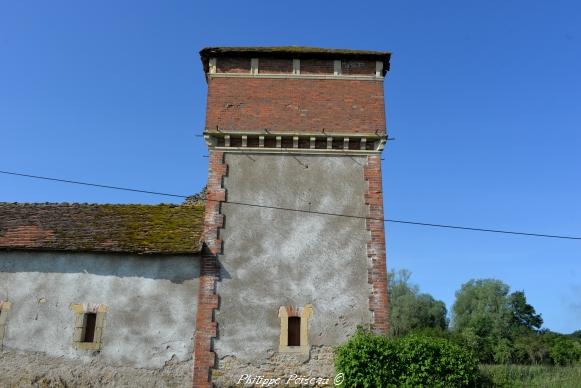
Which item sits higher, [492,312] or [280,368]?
[492,312]

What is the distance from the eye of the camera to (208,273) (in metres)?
12.1

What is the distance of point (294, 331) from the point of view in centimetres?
1180

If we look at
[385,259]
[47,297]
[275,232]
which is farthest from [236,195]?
[47,297]

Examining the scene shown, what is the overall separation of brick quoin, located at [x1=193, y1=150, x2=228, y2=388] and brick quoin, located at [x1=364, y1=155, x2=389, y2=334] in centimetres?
387

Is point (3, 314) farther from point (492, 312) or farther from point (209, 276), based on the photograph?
point (492, 312)

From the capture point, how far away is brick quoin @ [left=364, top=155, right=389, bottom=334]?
38.7 feet

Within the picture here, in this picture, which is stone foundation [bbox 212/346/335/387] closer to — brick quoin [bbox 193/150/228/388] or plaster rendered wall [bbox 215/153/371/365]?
plaster rendered wall [bbox 215/153/371/365]

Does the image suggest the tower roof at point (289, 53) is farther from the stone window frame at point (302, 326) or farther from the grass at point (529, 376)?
the grass at point (529, 376)

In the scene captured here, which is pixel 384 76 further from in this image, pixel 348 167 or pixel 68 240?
pixel 68 240

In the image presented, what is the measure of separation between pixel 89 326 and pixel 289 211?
577 cm

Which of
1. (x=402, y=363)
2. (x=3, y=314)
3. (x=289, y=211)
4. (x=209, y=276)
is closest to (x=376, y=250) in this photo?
(x=289, y=211)

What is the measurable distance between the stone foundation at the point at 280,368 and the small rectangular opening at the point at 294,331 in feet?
1.02

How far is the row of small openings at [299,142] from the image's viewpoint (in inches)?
527

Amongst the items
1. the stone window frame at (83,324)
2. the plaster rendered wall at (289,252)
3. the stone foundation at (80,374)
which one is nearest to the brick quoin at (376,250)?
the plaster rendered wall at (289,252)
